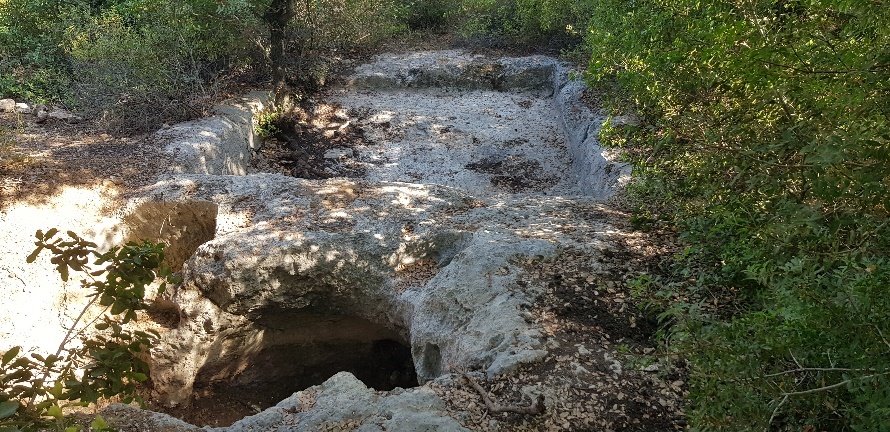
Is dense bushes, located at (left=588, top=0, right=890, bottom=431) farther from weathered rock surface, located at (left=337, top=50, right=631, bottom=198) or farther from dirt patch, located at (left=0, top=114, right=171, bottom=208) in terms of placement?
weathered rock surface, located at (left=337, top=50, right=631, bottom=198)

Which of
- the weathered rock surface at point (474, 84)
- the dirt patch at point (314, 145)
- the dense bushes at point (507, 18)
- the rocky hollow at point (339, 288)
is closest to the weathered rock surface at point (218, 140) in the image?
the rocky hollow at point (339, 288)

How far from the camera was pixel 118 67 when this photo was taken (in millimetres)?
10266

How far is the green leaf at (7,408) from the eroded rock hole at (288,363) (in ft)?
17.4

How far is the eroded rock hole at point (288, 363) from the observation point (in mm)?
7004

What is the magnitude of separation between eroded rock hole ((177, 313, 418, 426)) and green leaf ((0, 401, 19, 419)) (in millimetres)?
5293

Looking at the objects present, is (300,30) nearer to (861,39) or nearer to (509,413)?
(509,413)

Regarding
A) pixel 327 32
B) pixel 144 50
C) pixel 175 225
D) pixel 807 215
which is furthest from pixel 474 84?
pixel 807 215

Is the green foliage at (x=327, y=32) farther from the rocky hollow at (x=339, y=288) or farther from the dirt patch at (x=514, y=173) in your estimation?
the dirt patch at (x=514, y=173)

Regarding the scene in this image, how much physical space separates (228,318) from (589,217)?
4.32 metres

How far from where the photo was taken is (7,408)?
1.67 meters

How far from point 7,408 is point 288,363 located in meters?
6.05

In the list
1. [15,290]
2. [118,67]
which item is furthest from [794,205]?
[118,67]

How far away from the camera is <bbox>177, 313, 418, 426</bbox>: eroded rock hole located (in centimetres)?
700

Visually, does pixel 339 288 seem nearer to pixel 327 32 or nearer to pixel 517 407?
pixel 517 407
